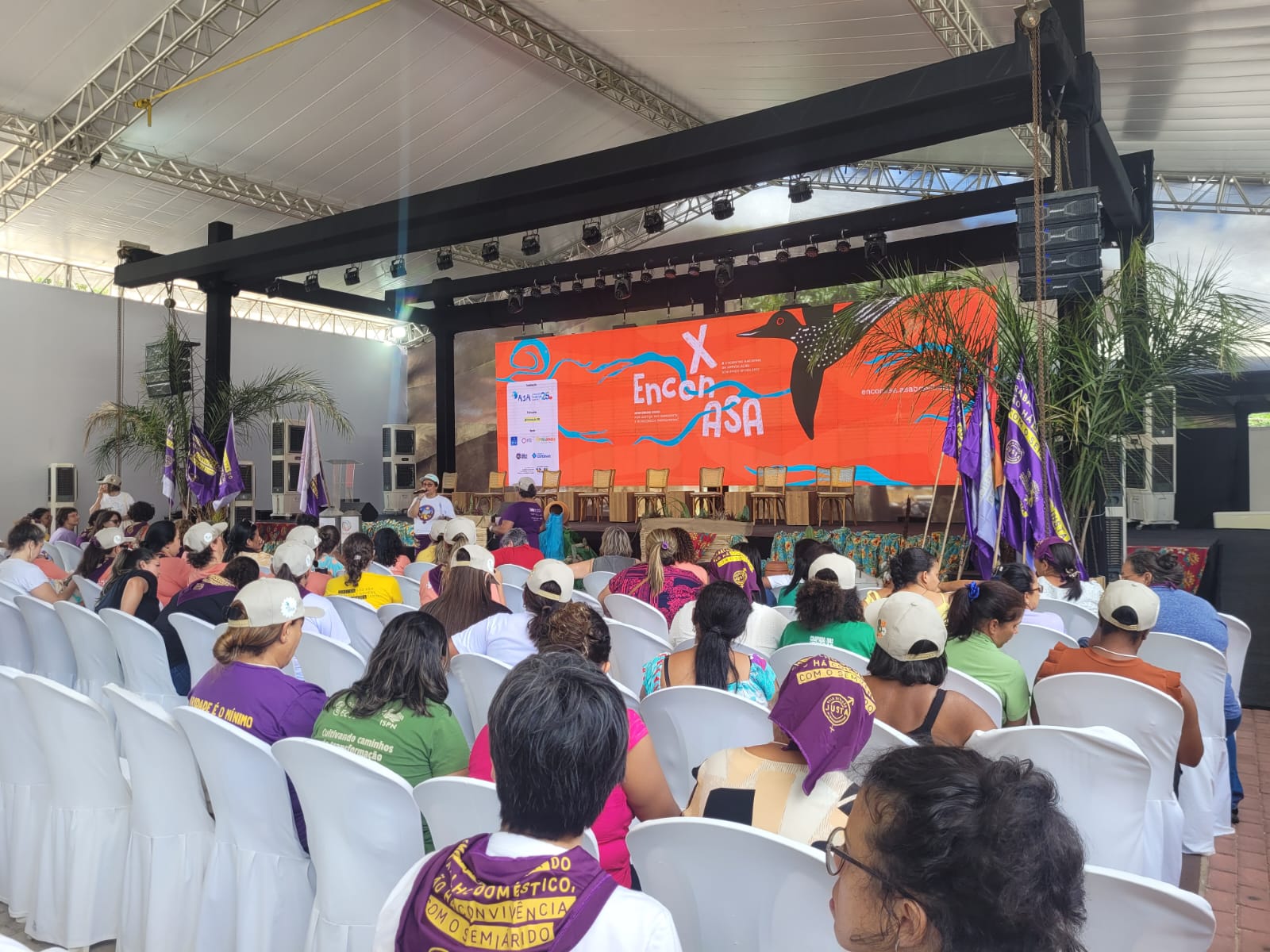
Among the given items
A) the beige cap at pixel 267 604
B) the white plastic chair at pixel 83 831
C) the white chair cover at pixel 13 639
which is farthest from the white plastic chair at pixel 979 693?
the white chair cover at pixel 13 639

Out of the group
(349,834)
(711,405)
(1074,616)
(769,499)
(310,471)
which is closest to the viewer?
(349,834)

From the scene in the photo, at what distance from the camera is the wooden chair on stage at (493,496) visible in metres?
15.3

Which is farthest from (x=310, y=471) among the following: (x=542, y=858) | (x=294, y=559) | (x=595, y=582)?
(x=542, y=858)

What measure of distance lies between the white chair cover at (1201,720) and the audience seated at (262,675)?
287 cm

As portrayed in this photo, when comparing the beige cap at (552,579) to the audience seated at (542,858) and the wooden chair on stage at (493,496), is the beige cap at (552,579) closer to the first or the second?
the audience seated at (542,858)

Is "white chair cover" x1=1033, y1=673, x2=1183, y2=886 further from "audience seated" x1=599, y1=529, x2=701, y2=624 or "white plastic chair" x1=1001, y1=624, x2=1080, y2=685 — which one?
"audience seated" x1=599, y1=529, x2=701, y2=624

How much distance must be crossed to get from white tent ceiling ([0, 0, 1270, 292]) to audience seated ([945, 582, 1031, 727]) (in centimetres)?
676

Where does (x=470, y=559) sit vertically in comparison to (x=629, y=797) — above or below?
above

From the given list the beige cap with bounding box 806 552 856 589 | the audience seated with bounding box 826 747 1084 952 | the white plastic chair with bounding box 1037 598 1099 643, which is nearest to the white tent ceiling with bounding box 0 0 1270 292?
the white plastic chair with bounding box 1037 598 1099 643

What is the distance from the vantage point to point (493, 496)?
15719mm

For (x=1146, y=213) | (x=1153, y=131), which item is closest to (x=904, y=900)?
(x=1146, y=213)

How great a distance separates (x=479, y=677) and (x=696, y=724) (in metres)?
0.77

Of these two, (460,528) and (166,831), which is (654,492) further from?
(166,831)

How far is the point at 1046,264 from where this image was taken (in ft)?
19.5
